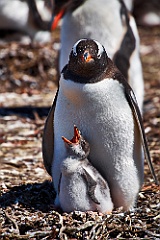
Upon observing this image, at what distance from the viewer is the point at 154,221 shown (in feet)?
14.4

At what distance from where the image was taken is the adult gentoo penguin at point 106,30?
6617 mm

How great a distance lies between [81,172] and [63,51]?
2618 mm

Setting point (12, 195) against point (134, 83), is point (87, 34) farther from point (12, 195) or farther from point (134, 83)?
point (12, 195)

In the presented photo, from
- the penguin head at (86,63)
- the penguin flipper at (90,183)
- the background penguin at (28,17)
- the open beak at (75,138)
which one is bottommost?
the background penguin at (28,17)

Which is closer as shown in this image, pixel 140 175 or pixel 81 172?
pixel 81 172

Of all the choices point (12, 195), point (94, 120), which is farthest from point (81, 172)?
point (12, 195)

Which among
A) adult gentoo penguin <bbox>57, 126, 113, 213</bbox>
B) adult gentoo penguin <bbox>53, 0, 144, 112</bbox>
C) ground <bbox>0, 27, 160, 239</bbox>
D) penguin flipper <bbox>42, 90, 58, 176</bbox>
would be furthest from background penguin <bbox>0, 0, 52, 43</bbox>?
adult gentoo penguin <bbox>57, 126, 113, 213</bbox>

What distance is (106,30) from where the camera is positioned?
6617 millimetres

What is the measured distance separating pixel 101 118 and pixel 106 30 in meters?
2.34

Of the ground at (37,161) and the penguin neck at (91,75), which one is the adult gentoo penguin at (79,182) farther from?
the penguin neck at (91,75)

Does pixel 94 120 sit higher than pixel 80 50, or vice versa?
pixel 80 50

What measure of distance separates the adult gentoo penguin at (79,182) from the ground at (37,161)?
7 centimetres

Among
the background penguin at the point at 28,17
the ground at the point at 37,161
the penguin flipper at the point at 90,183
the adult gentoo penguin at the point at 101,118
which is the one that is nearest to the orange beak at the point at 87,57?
the adult gentoo penguin at the point at 101,118

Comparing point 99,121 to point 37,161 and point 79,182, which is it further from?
point 37,161
